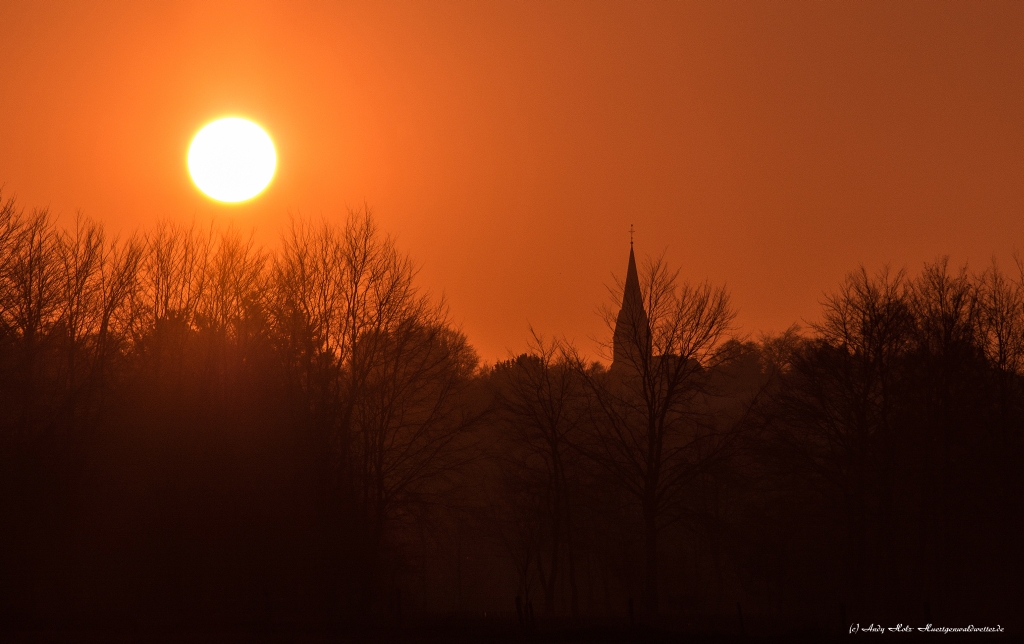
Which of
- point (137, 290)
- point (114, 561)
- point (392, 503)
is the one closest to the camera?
point (114, 561)

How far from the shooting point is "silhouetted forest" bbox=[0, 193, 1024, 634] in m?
28.8

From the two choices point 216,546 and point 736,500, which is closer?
point 216,546

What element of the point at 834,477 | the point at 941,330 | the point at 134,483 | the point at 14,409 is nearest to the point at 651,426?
the point at 834,477

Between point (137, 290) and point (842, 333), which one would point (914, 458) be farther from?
point (137, 290)

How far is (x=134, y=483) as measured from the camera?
95.5ft

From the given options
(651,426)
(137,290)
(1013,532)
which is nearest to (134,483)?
(137,290)

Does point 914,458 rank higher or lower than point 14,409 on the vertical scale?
lower

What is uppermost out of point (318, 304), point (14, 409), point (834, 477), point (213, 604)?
point (318, 304)

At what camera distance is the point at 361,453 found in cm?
3509

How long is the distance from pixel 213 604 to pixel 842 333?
71.1ft

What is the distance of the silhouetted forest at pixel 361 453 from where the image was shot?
94.6 feet

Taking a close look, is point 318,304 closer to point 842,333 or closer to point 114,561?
point 114,561

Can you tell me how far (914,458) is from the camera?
114ft

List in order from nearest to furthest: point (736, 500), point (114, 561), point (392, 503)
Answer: point (114, 561) < point (392, 503) < point (736, 500)
